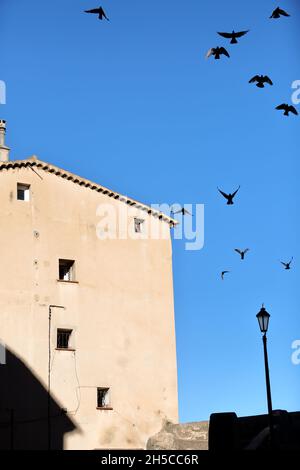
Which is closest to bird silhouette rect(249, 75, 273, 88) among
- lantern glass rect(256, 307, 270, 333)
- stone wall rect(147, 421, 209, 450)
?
lantern glass rect(256, 307, 270, 333)

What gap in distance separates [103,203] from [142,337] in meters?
6.74

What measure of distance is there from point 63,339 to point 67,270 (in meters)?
3.33

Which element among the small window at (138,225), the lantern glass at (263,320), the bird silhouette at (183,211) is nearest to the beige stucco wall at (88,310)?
the small window at (138,225)

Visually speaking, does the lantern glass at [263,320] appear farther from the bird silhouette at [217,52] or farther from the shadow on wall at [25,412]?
the shadow on wall at [25,412]

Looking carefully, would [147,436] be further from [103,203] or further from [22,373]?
[103,203]

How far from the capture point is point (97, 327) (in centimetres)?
3881

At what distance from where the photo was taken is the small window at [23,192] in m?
38.1

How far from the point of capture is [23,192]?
126ft

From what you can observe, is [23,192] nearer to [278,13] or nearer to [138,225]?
[138,225]

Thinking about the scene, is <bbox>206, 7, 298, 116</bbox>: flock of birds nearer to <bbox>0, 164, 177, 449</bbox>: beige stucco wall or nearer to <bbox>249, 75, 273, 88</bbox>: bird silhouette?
<bbox>249, 75, 273, 88</bbox>: bird silhouette

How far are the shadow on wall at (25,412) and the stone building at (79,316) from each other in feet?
0.14

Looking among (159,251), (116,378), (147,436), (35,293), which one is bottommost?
(147,436)

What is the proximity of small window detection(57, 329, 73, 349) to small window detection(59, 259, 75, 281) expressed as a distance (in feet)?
8.35
